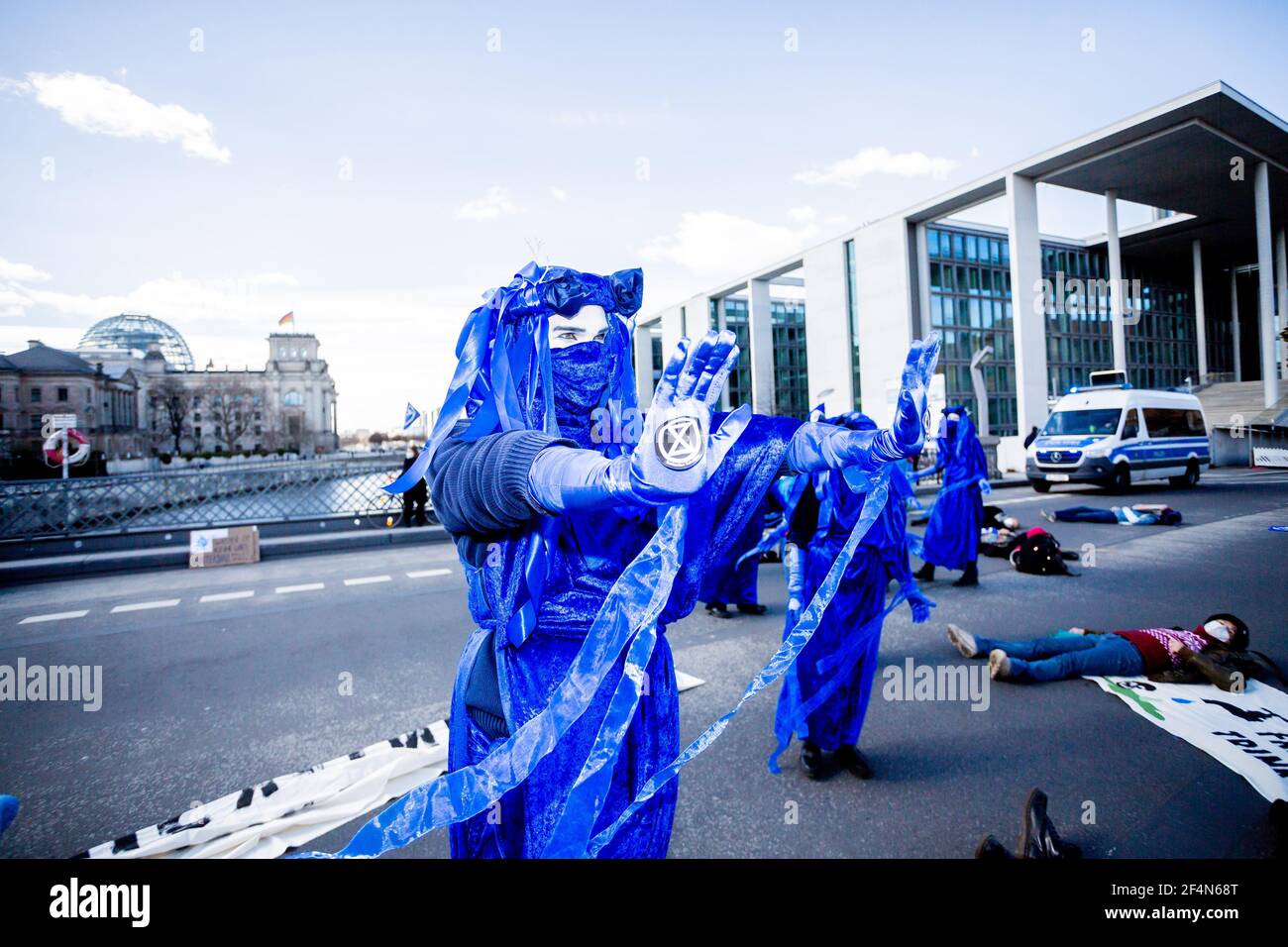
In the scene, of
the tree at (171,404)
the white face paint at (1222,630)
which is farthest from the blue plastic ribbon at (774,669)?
the tree at (171,404)

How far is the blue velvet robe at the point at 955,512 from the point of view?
24.1 ft

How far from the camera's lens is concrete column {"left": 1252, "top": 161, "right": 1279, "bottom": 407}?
73.7ft

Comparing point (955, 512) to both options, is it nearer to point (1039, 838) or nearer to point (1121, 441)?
point (1039, 838)

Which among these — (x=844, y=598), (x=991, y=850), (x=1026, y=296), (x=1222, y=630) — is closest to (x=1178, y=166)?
(x=1026, y=296)

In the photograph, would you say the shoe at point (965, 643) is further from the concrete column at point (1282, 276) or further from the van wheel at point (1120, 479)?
the concrete column at point (1282, 276)

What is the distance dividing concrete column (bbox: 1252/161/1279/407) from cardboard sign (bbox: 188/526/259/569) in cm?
2950

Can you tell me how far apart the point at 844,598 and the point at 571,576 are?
8.70 feet

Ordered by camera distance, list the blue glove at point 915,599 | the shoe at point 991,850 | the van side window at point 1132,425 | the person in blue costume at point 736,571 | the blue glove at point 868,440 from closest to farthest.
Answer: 1. the blue glove at point 868,440
2. the person in blue costume at point 736,571
3. the shoe at point 991,850
4. the blue glove at point 915,599
5. the van side window at point 1132,425

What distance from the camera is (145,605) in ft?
25.1

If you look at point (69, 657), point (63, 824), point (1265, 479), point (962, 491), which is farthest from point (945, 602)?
point (1265, 479)

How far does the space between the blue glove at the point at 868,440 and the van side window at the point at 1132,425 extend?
18.0 meters

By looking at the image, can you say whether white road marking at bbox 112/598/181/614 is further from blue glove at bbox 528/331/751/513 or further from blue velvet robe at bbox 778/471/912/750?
Result: blue glove at bbox 528/331/751/513
